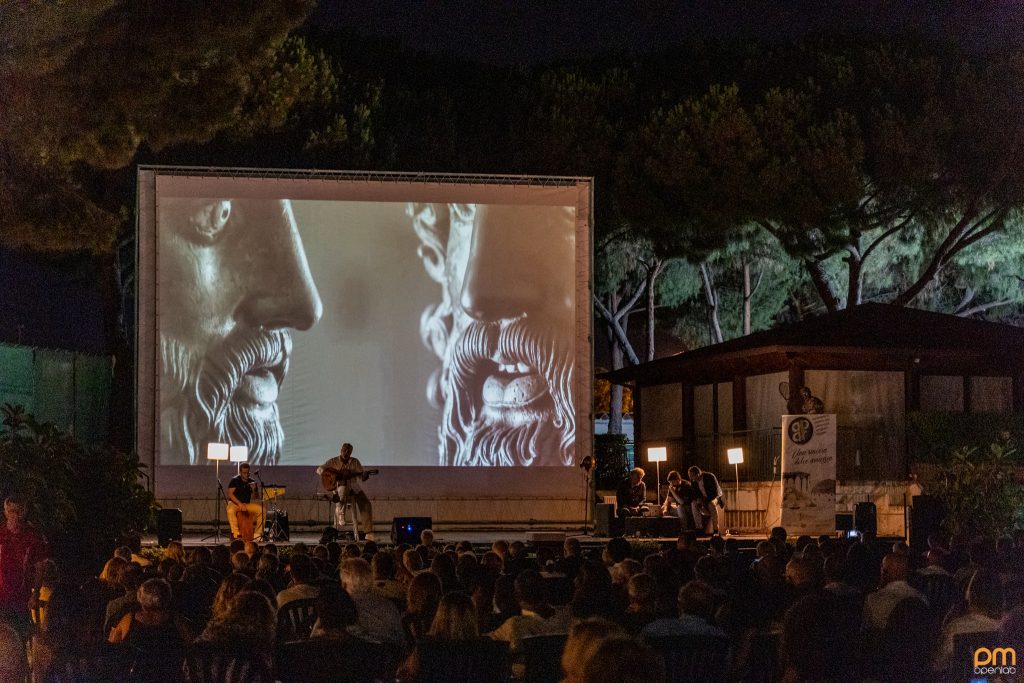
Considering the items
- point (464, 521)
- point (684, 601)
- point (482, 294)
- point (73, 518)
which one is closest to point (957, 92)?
point (482, 294)

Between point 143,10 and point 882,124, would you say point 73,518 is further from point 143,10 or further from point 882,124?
point 882,124

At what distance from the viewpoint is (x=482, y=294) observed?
1792cm

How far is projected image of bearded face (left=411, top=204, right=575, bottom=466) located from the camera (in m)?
17.8

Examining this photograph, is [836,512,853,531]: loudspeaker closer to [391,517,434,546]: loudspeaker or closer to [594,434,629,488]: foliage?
[391,517,434,546]: loudspeaker

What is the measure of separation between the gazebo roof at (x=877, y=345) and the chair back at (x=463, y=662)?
14.5 meters

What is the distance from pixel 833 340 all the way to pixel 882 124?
5988 mm

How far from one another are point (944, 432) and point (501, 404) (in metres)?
6.62

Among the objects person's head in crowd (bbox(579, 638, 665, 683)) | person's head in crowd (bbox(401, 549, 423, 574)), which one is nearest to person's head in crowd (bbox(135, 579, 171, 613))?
person's head in crowd (bbox(401, 549, 423, 574))

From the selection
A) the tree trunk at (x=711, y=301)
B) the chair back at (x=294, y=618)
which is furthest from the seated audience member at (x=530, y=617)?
the tree trunk at (x=711, y=301)

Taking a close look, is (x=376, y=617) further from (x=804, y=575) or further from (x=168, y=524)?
(x=168, y=524)

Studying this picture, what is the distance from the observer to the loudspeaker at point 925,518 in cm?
1269

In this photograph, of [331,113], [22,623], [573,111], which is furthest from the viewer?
[573,111]

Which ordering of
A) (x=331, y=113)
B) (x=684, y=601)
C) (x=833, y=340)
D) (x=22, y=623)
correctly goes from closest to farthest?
(x=684, y=601)
(x=22, y=623)
(x=833, y=340)
(x=331, y=113)

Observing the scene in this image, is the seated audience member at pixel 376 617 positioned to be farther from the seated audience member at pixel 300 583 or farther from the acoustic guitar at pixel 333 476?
the acoustic guitar at pixel 333 476
